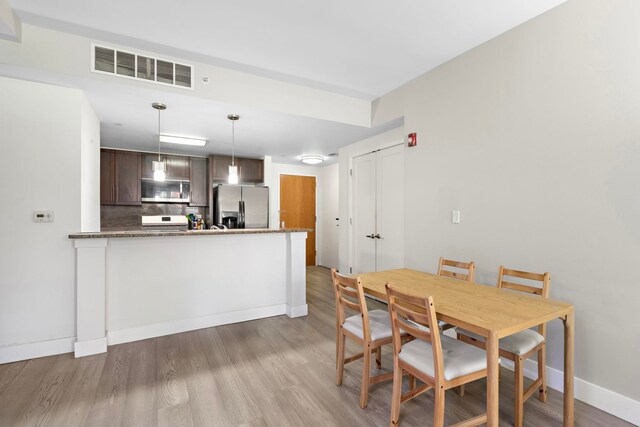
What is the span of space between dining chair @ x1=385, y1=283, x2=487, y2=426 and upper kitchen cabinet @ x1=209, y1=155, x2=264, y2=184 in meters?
4.67

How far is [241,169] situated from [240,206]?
2.60ft

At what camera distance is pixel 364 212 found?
15.6 feet

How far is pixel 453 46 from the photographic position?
2752 mm

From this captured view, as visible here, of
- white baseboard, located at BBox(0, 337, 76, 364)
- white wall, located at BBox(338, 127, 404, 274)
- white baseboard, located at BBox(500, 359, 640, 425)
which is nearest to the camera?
white baseboard, located at BBox(500, 359, 640, 425)

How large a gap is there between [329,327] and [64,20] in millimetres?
3585

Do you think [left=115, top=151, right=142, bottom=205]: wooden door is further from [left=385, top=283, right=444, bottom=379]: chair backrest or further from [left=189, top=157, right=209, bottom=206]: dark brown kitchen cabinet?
[left=385, top=283, right=444, bottom=379]: chair backrest

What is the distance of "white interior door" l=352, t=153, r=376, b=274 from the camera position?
179 inches

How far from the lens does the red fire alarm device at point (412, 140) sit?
11.2ft

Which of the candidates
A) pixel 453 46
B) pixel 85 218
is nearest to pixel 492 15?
pixel 453 46

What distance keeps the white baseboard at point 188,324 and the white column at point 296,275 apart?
0.61 ft

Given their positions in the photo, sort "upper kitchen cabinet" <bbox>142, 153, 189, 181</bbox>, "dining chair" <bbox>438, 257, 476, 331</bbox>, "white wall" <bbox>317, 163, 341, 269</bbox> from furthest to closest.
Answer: "white wall" <bbox>317, 163, 341, 269</bbox>, "upper kitchen cabinet" <bbox>142, 153, 189, 181</bbox>, "dining chair" <bbox>438, 257, 476, 331</bbox>

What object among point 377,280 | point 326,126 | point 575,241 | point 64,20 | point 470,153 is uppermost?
point 64,20

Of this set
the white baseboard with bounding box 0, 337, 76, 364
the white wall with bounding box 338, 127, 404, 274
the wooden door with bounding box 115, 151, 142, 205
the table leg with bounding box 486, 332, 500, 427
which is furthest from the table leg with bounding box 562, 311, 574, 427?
the wooden door with bounding box 115, 151, 142, 205

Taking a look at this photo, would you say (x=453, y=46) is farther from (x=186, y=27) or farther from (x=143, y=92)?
(x=143, y=92)
